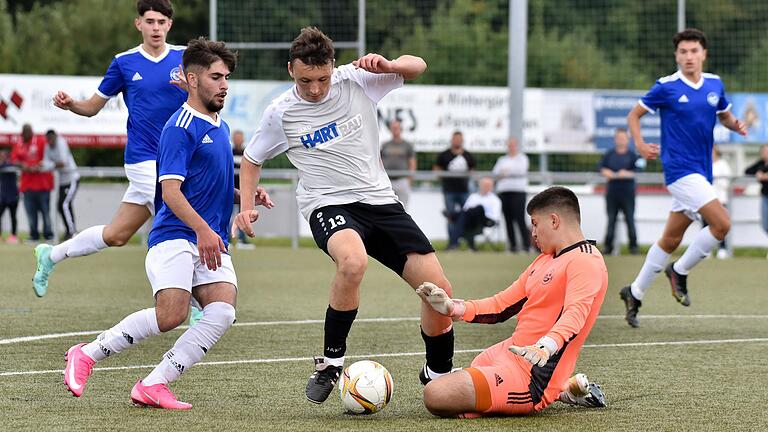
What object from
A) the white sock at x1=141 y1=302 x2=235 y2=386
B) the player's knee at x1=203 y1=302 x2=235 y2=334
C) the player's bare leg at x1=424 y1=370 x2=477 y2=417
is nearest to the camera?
the player's bare leg at x1=424 y1=370 x2=477 y2=417

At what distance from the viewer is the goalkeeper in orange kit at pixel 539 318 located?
18.0 feet

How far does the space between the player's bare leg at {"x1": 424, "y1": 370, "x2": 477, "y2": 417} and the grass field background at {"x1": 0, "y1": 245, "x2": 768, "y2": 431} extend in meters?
0.06

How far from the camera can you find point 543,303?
18.6 ft

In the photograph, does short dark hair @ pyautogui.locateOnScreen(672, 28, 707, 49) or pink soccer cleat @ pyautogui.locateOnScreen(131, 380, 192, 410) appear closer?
pink soccer cleat @ pyautogui.locateOnScreen(131, 380, 192, 410)

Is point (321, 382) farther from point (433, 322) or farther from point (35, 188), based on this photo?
point (35, 188)

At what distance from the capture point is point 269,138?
21.3 ft

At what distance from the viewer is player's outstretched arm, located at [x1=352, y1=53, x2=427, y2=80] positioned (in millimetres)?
6207

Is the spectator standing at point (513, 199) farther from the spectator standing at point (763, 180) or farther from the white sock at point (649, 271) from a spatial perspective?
the white sock at point (649, 271)

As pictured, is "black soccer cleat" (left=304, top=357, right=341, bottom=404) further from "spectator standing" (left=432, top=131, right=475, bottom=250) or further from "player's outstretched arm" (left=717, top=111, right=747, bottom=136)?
"spectator standing" (left=432, top=131, right=475, bottom=250)

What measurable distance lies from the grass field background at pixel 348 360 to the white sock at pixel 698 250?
17.7 inches

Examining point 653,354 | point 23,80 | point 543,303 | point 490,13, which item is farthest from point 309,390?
point 490,13

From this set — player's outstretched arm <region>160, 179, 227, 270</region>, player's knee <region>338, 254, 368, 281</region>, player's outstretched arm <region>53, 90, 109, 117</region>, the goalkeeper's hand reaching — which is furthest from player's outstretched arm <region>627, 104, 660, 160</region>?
player's outstretched arm <region>160, 179, 227, 270</region>

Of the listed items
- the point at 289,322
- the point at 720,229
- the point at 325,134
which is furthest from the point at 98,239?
the point at 720,229

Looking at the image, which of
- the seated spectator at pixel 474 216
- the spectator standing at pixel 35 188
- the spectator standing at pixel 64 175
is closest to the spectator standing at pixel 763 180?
the seated spectator at pixel 474 216
